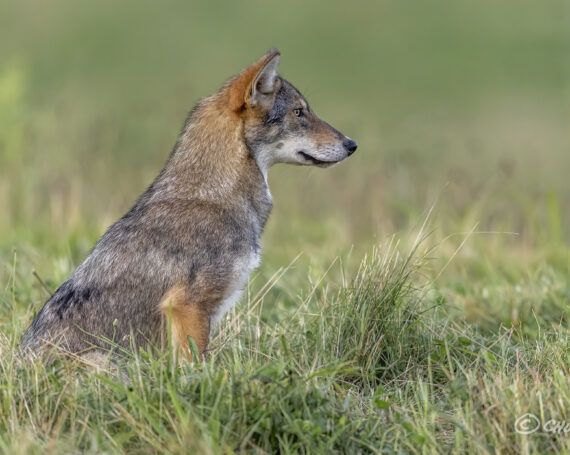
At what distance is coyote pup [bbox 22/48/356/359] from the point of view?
16.3ft

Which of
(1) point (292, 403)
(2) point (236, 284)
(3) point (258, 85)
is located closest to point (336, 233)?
(3) point (258, 85)

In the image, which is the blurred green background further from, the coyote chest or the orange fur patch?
the orange fur patch

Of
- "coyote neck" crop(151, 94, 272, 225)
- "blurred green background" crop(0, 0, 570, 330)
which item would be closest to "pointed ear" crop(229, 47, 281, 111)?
"coyote neck" crop(151, 94, 272, 225)

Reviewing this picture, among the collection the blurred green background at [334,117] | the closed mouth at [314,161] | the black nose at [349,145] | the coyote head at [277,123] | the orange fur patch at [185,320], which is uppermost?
the coyote head at [277,123]

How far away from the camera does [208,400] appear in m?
4.05

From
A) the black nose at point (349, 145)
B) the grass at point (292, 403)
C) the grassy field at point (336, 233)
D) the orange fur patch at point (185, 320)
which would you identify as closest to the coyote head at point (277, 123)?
the black nose at point (349, 145)

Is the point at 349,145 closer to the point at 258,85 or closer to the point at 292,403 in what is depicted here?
the point at 258,85

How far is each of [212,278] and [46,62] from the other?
15569mm

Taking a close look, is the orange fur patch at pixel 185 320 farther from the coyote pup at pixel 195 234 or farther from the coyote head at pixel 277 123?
the coyote head at pixel 277 123

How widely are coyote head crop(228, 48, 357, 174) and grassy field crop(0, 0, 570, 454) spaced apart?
29.4 inches

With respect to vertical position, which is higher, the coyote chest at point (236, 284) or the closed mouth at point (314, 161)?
the closed mouth at point (314, 161)

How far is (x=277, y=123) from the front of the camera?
583cm

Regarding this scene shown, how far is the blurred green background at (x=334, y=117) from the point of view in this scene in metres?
9.25

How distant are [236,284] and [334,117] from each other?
11.4 meters
